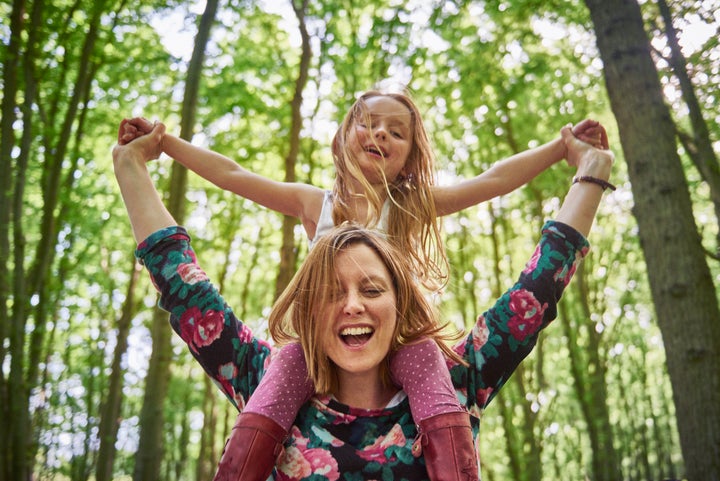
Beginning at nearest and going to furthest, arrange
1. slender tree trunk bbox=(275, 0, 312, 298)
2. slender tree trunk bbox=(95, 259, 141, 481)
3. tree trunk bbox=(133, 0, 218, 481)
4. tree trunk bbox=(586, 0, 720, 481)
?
1. tree trunk bbox=(586, 0, 720, 481)
2. tree trunk bbox=(133, 0, 218, 481)
3. slender tree trunk bbox=(275, 0, 312, 298)
4. slender tree trunk bbox=(95, 259, 141, 481)

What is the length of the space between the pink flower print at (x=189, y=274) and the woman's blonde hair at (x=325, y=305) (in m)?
0.25

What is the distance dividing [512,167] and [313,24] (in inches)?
432

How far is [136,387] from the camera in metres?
31.0

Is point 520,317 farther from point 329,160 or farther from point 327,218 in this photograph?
point 329,160

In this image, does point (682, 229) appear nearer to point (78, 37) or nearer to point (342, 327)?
point (342, 327)

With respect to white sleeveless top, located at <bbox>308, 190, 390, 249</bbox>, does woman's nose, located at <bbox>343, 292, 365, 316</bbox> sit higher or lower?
lower

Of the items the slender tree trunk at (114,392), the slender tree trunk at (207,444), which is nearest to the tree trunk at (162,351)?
the slender tree trunk at (114,392)

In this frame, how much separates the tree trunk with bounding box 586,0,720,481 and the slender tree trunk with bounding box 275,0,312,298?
5.94 meters

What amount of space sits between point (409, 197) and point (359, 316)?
1.67m

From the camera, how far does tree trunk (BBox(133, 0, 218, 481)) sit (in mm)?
6465

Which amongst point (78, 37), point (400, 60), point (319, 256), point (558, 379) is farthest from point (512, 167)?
point (558, 379)

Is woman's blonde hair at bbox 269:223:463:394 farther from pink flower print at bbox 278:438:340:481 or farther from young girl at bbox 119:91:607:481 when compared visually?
pink flower print at bbox 278:438:340:481

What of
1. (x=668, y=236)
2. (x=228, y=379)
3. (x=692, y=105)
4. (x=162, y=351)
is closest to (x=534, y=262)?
(x=228, y=379)

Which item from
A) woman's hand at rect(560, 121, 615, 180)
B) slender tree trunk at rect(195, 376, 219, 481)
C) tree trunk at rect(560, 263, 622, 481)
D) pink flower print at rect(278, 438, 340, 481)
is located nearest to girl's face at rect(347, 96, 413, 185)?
woman's hand at rect(560, 121, 615, 180)
